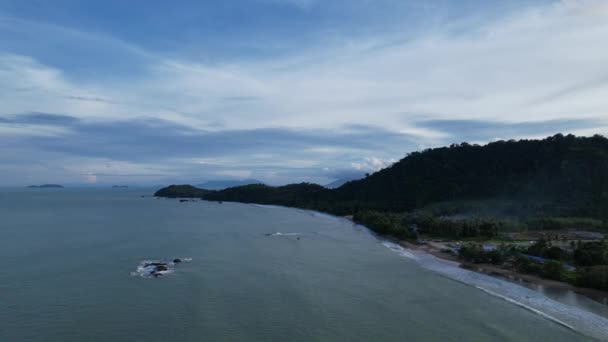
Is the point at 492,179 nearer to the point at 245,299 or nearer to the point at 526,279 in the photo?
the point at 526,279

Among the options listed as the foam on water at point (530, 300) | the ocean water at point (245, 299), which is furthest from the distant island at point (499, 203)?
the ocean water at point (245, 299)

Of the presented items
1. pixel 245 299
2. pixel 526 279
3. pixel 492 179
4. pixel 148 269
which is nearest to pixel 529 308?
pixel 526 279

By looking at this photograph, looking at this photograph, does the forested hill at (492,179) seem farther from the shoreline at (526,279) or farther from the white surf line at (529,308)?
the white surf line at (529,308)

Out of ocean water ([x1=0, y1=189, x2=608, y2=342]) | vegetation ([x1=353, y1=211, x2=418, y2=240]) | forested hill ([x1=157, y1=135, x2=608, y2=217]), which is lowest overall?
ocean water ([x1=0, y1=189, x2=608, y2=342])

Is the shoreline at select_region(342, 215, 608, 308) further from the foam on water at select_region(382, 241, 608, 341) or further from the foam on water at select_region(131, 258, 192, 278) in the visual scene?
the foam on water at select_region(131, 258, 192, 278)

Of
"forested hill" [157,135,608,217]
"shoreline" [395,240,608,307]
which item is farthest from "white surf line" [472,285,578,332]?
"forested hill" [157,135,608,217]
